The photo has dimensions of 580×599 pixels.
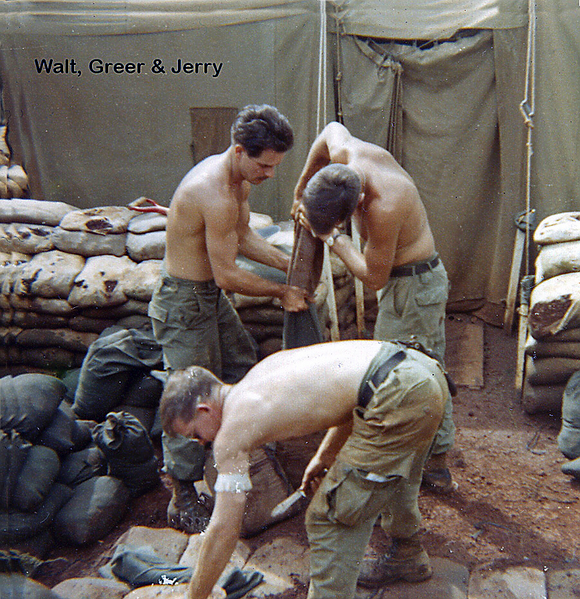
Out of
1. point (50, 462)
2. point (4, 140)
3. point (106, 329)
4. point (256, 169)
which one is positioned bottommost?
point (50, 462)

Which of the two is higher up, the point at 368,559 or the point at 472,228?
the point at 472,228

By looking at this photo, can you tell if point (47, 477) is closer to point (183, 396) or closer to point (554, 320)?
point (183, 396)

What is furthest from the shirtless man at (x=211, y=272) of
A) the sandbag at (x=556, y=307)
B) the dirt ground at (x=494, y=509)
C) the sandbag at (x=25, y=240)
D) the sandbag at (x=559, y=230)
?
the sandbag at (x=559, y=230)

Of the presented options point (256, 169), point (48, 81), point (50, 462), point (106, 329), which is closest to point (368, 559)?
point (50, 462)

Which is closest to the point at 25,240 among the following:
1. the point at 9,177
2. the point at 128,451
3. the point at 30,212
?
the point at 30,212

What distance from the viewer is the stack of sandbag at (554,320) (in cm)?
413

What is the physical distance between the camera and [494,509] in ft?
11.7

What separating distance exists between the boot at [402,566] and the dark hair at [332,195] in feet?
5.33

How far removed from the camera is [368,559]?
307 cm

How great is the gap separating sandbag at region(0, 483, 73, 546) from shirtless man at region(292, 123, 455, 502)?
2.17 metres

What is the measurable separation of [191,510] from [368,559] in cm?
109

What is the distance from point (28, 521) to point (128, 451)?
662 millimetres

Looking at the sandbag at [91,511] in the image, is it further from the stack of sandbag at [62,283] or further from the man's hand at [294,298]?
the man's hand at [294,298]

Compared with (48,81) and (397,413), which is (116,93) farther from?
(397,413)
